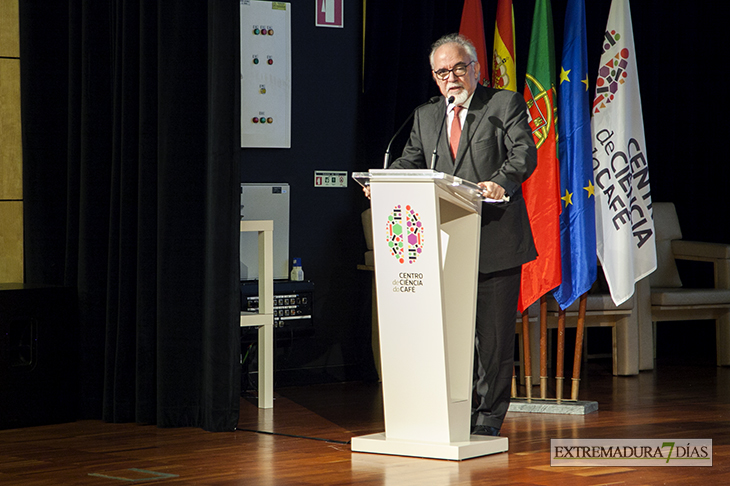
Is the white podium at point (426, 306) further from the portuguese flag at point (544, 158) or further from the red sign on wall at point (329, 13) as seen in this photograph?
the red sign on wall at point (329, 13)

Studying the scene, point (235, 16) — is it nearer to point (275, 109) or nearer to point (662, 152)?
point (275, 109)

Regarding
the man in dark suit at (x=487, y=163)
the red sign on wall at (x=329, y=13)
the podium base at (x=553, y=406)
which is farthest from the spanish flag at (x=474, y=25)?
the podium base at (x=553, y=406)

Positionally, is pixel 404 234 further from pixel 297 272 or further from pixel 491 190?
pixel 297 272

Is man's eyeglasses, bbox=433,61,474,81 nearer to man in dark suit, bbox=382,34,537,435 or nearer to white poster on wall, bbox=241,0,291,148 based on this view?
man in dark suit, bbox=382,34,537,435

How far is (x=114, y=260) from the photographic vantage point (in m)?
4.64

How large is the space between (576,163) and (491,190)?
1526mm

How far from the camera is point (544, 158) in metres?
4.94

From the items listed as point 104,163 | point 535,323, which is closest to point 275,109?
point 104,163

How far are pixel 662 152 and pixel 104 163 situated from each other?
4264 mm

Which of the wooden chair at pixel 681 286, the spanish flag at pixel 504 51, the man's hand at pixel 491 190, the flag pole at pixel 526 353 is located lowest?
the flag pole at pixel 526 353

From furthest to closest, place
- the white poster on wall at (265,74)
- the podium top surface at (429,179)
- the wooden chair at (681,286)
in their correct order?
the wooden chair at (681,286) → the white poster on wall at (265,74) → the podium top surface at (429,179)

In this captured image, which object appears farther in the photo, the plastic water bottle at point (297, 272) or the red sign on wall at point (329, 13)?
the red sign on wall at point (329, 13)

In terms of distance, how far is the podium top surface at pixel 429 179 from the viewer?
3406 mm

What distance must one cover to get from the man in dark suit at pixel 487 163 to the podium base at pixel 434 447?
6.3 inches
